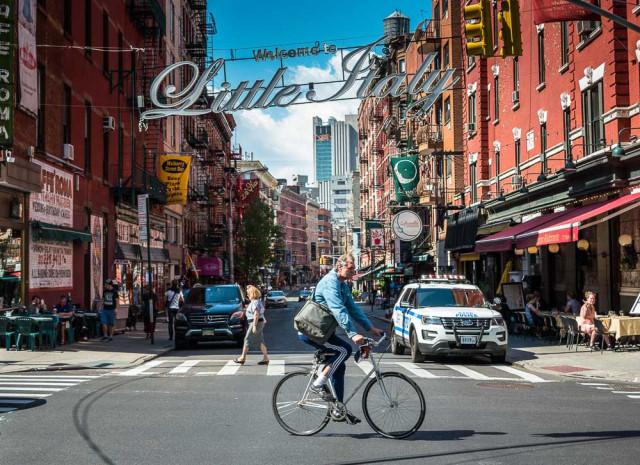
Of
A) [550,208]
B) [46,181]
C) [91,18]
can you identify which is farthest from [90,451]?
[91,18]

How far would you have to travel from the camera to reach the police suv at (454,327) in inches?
701

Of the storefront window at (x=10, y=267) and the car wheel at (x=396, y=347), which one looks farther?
the storefront window at (x=10, y=267)

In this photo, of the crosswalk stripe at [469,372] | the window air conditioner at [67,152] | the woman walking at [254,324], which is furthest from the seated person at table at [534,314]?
the window air conditioner at [67,152]

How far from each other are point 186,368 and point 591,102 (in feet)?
49.4

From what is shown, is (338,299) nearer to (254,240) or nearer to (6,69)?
(6,69)

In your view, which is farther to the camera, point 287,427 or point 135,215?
point 135,215

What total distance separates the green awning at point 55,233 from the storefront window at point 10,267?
92 cm

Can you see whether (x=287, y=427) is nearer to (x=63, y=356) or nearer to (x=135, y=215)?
(x=63, y=356)

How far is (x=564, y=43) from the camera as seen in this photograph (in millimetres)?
27719

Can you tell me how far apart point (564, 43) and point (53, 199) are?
17.5 m

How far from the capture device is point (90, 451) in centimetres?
845

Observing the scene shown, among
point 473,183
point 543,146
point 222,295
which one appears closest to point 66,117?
point 222,295

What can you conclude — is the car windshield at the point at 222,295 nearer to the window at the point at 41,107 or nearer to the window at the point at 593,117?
the window at the point at 41,107

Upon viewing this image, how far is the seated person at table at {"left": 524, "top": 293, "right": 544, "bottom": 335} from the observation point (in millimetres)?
25905
